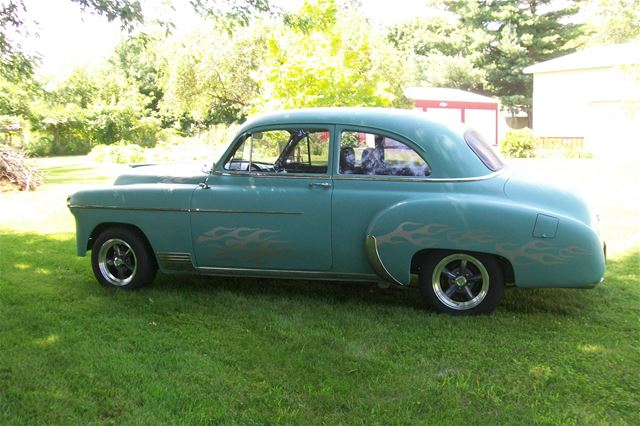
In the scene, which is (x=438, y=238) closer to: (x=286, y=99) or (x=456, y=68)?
(x=286, y=99)

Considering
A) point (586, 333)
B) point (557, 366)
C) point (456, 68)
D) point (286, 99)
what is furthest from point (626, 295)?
point (456, 68)

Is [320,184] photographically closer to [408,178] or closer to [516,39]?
[408,178]

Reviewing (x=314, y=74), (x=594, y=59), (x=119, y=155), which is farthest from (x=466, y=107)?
(x=314, y=74)

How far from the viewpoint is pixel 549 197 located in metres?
4.79

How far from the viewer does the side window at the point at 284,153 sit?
535cm

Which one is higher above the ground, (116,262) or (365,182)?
(365,182)

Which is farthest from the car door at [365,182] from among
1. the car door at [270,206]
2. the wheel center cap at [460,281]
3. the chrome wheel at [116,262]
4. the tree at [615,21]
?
the tree at [615,21]

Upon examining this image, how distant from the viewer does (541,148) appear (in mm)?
27391

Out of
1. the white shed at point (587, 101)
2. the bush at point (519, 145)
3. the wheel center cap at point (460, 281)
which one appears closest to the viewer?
the wheel center cap at point (460, 281)

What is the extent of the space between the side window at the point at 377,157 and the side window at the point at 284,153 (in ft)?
0.63

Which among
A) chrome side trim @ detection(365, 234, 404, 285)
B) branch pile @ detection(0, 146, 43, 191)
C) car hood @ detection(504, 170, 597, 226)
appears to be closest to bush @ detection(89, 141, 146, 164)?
branch pile @ detection(0, 146, 43, 191)

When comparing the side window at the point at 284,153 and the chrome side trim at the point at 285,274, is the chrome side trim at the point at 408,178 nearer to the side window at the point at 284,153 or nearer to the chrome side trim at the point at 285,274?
the side window at the point at 284,153

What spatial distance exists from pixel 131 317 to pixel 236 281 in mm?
1383

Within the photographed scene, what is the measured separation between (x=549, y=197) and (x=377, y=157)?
140cm
